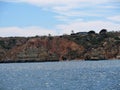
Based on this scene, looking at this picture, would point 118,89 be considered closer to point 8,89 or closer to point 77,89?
point 77,89

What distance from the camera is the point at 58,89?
65.7 metres

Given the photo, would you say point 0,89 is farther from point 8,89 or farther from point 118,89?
point 118,89

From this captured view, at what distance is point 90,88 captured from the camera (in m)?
65.9

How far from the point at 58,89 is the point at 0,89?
7865 mm

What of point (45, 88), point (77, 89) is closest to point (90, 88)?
point (77, 89)

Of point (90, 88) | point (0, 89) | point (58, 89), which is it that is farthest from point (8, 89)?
point (90, 88)

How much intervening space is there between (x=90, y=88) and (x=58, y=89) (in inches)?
173

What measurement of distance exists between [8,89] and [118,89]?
15.3 meters

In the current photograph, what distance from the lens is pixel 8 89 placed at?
6662cm

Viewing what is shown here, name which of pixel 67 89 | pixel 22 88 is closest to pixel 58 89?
pixel 67 89

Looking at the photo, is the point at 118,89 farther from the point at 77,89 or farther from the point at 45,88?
the point at 45,88

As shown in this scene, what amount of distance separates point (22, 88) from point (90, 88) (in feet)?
32.3

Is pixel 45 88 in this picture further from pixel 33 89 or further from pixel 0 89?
pixel 0 89

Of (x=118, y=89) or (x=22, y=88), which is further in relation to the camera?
(x=22, y=88)
